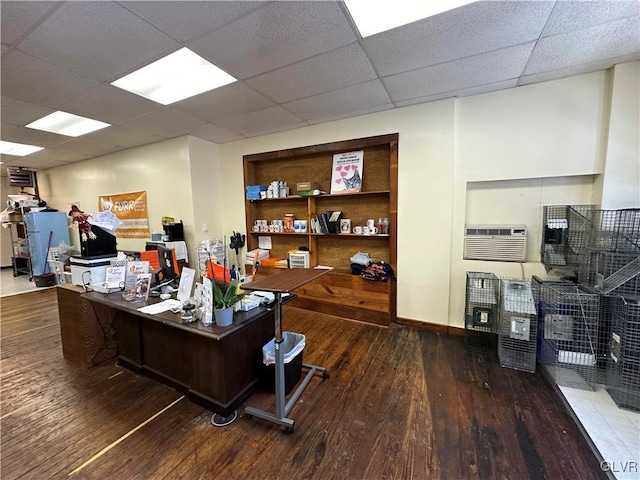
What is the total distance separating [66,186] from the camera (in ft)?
20.2

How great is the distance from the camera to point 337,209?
3.95 metres

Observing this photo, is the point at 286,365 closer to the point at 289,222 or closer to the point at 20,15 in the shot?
the point at 289,222

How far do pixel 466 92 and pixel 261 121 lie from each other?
2.54 metres

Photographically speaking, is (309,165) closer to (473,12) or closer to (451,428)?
(473,12)

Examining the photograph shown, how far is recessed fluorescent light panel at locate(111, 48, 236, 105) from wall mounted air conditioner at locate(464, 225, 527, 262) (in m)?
3.08

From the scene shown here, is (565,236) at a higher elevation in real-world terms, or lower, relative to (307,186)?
lower

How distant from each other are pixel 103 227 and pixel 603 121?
498 centimetres

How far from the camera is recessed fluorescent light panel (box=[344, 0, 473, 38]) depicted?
5.40ft

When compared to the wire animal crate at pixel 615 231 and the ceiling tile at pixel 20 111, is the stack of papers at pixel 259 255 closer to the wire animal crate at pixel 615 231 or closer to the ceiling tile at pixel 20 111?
the ceiling tile at pixel 20 111

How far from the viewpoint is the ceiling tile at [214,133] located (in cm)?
380

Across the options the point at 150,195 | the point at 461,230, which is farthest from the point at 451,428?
the point at 150,195

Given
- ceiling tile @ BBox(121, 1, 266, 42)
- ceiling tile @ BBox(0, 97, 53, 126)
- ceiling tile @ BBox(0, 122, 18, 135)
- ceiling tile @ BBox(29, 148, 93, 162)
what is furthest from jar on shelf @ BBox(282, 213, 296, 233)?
ceiling tile @ BBox(29, 148, 93, 162)

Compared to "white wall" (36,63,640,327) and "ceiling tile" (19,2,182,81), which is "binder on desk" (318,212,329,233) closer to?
"white wall" (36,63,640,327)

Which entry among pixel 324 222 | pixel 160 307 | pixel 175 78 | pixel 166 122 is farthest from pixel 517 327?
pixel 166 122
